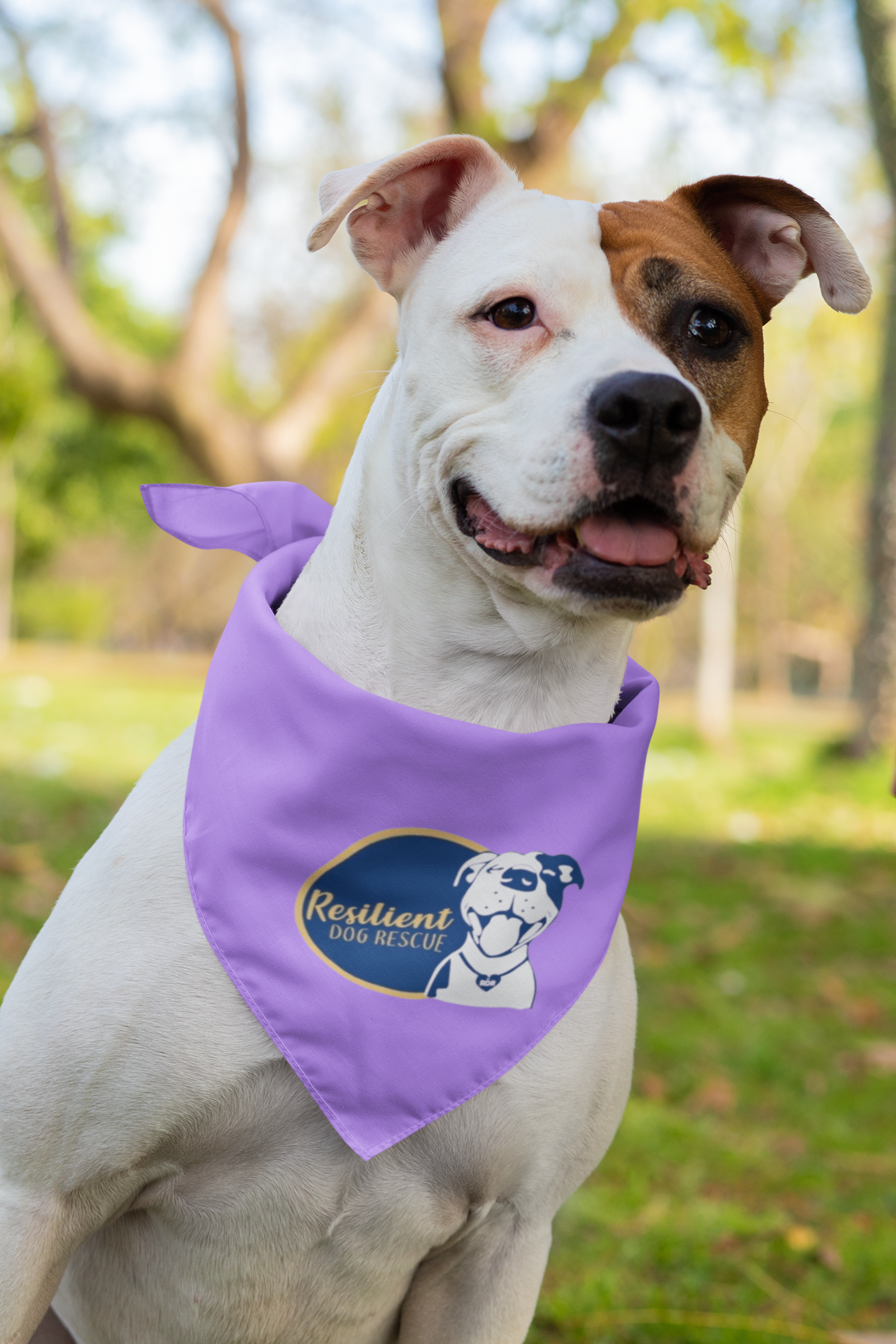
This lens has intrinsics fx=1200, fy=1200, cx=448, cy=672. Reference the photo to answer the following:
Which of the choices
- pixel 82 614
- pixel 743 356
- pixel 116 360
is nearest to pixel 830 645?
pixel 82 614

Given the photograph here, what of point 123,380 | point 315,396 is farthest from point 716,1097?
point 123,380

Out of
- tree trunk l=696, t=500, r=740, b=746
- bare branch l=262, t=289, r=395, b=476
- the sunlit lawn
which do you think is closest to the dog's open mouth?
the sunlit lawn

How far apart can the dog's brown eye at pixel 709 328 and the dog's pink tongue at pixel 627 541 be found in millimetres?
426

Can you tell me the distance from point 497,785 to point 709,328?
0.92m

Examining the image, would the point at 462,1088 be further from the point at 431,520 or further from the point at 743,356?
the point at 743,356

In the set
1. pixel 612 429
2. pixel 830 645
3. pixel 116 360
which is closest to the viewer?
pixel 612 429

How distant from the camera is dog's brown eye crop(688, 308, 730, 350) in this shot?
2.16m

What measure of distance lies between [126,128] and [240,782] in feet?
37.0

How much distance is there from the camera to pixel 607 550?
1941 millimetres

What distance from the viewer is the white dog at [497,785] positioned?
1.91 metres

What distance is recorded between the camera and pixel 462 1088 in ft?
6.63

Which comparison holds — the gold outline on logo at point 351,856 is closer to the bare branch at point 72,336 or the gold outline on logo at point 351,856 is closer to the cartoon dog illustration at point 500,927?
the cartoon dog illustration at point 500,927

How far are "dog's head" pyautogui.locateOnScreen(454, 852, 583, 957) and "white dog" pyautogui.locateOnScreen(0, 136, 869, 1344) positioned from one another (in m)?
0.17

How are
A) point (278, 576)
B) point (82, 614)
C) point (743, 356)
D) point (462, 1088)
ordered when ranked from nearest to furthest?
point (462, 1088)
point (743, 356)
point (278, 576)
point (82, 614)
